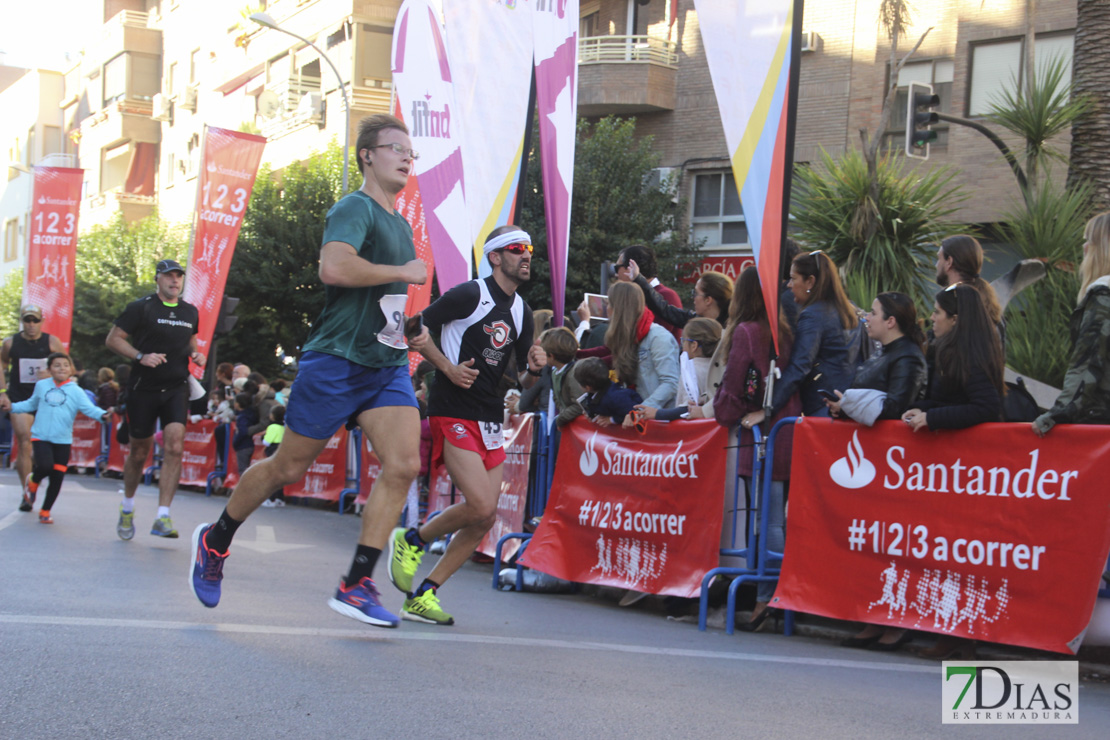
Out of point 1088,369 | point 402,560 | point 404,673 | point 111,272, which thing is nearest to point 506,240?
point 402,560

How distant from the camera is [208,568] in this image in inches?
221

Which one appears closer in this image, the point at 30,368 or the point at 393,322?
the point at 393,322

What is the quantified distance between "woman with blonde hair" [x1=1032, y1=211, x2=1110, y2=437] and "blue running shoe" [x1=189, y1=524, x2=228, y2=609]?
12.2ft

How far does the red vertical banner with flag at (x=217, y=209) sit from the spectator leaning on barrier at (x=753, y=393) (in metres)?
11.4

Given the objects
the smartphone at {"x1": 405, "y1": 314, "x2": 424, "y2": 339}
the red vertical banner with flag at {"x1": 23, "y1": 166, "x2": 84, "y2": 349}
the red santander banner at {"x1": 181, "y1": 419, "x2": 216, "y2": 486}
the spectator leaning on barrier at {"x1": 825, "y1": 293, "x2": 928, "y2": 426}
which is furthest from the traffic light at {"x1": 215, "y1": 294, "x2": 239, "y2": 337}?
the smartphone at {"x1": 405, "y1": 314, "x2": 424, "y2": 339}

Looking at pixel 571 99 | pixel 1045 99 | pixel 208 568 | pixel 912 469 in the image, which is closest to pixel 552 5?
pixel 571 99

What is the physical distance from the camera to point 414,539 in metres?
6.31

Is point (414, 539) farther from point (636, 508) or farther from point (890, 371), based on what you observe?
point (890, 371)

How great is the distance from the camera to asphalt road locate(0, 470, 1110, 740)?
398 centimetres

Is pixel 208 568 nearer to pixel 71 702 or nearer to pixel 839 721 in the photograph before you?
pixel 71 702

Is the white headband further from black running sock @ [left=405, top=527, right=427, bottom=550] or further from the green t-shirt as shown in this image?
black running sock @ [left=405, top=527, right=427, bottom=550]

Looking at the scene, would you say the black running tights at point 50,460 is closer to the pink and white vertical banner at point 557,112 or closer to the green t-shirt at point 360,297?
the pink and white vertical banner at point 557,112

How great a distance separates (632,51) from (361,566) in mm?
24481

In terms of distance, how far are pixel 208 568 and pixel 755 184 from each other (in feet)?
11.9
